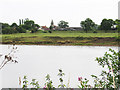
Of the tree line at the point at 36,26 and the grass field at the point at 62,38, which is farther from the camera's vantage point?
the grass field at the point at 62,38

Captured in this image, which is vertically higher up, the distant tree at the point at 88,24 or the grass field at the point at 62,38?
the distant tree at the point at 88,24

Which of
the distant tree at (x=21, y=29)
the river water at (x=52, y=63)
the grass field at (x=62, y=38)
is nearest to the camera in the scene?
the river water at (x=52, y=63)

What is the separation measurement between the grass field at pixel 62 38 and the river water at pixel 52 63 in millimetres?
82

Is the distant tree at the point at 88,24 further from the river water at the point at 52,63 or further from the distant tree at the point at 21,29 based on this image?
the distant tree at the point at 21,29

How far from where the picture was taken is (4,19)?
5.96 feet

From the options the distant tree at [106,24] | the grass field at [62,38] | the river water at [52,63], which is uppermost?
the distant tree at [106,24]

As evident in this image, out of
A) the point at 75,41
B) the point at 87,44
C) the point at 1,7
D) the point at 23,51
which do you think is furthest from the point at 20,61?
the point at 87,44

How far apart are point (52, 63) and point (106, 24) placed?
888mm

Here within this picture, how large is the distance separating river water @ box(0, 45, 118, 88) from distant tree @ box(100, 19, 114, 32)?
1.12 feet

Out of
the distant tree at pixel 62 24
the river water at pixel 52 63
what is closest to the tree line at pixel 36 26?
the distant tree at pixel 62 24

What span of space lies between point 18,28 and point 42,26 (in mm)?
328

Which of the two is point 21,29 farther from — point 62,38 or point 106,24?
point 106,24

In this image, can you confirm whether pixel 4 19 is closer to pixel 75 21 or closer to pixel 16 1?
pixel 16 1

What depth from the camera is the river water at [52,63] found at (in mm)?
1794
